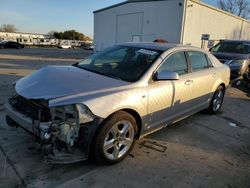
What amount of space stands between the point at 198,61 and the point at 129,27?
65.6 ft

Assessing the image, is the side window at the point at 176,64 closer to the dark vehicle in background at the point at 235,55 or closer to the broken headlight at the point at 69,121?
the broken headlight at the point at 69,121

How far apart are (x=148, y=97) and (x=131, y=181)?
3.84 feet

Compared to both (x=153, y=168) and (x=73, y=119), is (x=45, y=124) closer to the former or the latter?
(x=73, y=119)

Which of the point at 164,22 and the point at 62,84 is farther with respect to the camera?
the point at 164,22

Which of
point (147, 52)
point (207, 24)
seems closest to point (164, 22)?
point (207, 24)

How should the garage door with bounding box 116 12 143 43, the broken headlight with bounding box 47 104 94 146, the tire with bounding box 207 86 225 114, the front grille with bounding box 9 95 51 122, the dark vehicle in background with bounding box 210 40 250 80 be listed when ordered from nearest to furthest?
the broken headlight with bounding box 47 104 94 146, the front grille with bounding box 9 95 51 122, the tire with bounding box 207 86 225 114, the dark vehicle in background with bounding box 210 40 250 80, the garage door with bounding box 116 12 143 43

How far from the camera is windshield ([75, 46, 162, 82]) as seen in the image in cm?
356

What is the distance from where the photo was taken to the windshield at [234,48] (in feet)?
32.9

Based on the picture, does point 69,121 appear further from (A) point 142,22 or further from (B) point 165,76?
(A) point 142,22

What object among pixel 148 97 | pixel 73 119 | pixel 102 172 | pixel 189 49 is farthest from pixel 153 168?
pixel 189 49

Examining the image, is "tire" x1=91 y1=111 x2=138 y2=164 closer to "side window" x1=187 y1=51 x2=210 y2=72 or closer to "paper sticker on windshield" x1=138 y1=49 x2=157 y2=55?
"paper sticker on windshield" x1=138 y1=49 x2=157 y2=55

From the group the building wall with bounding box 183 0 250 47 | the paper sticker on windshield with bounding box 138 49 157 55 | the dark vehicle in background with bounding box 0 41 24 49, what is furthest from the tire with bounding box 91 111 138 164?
the dark vehicle in background with bounding box 0 41 24 49

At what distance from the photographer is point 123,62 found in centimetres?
389

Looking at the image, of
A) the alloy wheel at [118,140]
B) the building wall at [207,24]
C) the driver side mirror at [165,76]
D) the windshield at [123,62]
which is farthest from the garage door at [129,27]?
the alloy wheel at [118,140]
